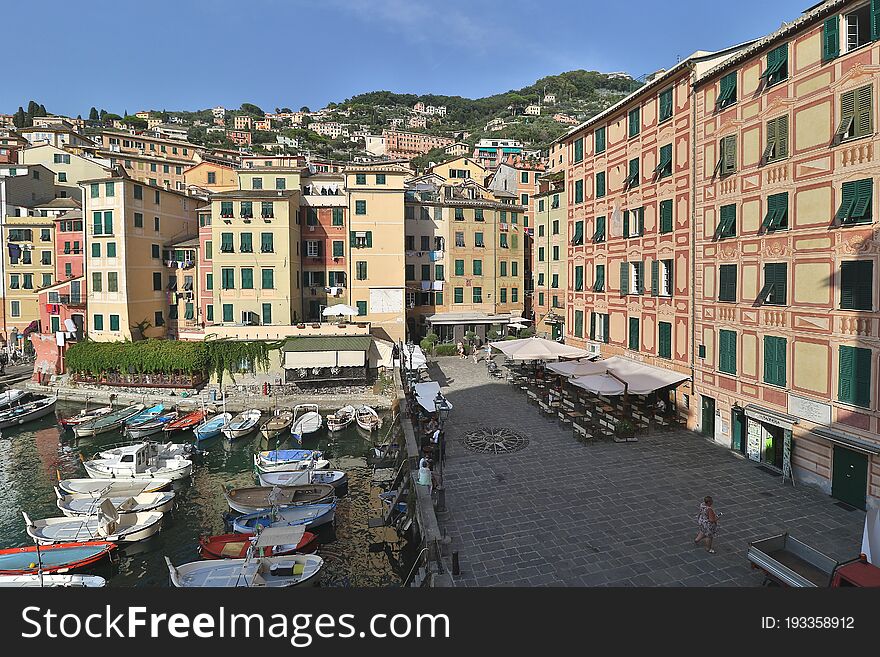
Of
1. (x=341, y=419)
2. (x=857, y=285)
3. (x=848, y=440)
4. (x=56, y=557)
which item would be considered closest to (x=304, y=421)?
(x=341, y=419)

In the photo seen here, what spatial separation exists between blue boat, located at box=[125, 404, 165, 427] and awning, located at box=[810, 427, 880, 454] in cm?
3691

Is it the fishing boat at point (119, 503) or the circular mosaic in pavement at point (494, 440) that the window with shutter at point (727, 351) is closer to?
the circular mosaic in pavement at point (494, 440)

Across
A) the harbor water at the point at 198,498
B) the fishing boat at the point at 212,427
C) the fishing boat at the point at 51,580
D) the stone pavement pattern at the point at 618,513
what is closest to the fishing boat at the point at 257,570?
the harbor water at the point at 198,498

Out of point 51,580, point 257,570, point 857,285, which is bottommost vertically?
point 51,580

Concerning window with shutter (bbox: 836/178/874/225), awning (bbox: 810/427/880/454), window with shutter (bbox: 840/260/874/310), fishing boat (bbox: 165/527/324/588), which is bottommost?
fishing boat (bbox: 165/527/324/588)

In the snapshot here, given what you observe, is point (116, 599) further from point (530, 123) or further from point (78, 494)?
point (530, 123)

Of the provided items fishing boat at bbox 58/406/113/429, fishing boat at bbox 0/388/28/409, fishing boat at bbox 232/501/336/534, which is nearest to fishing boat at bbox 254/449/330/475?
fishing boat at bbox 232/501/336/534

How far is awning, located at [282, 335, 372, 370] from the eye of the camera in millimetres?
39031

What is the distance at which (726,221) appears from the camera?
21.5m

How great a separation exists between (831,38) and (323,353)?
33.4 metres

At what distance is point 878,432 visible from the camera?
15.5 m

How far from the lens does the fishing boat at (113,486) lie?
23.3m

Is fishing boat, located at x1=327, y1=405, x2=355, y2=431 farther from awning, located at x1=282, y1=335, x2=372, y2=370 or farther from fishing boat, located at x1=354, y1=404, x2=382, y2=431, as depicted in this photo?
awning, located at x1=282, y1=335, x2=372, y2=370

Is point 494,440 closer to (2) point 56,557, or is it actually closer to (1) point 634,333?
(1) point 634,333
